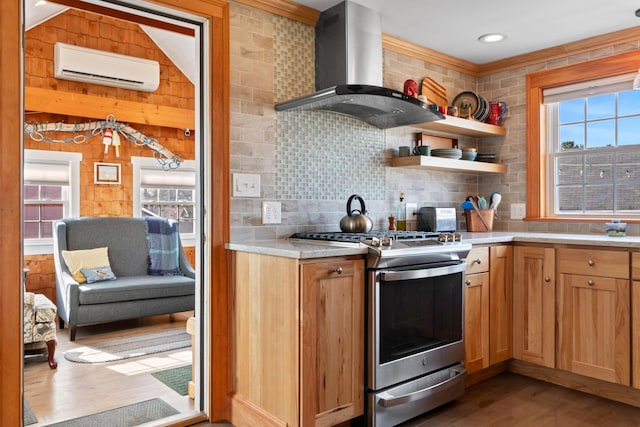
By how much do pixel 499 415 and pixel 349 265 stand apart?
4.03 feet

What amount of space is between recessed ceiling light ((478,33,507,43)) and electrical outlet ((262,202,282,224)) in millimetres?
1927

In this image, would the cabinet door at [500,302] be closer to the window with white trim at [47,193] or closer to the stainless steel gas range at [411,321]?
the stainless steel gas range at [411,321]

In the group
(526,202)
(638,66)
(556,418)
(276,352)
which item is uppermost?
(638,66)

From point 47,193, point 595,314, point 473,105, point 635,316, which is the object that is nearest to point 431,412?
point 595,314

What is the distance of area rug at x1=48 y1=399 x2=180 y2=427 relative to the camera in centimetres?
245

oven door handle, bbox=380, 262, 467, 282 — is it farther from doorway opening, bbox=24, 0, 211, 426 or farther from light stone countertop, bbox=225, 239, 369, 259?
doorway opening, bbox=24, 0, 211, 426

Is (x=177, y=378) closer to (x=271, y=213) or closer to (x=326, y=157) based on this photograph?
(x=271, y=213)

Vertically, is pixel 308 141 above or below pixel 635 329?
above

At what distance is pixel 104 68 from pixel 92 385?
3.51m

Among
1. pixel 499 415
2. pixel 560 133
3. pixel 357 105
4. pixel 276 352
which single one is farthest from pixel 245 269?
pixel 560 133

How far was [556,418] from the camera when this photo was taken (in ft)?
8.22

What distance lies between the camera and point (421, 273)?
7.99 ft

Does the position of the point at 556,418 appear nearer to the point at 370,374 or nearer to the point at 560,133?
the point at 370,374

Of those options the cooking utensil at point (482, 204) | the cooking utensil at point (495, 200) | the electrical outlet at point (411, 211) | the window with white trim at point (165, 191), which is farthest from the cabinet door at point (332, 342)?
the window with white trim at point (165, 191)
